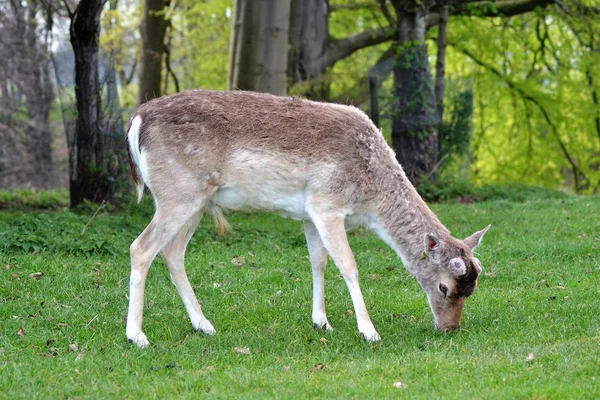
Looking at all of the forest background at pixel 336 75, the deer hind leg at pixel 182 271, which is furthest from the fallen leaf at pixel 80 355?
the forest background at pixel 336 75

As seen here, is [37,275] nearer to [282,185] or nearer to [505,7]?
[282,185]

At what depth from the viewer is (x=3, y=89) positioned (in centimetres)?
2167

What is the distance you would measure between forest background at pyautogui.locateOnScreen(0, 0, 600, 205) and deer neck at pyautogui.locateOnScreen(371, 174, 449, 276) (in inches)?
142

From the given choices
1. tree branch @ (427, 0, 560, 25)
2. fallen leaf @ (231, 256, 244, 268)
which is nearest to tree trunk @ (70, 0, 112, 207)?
fallen leaf @ (231, 256, 244, 268)

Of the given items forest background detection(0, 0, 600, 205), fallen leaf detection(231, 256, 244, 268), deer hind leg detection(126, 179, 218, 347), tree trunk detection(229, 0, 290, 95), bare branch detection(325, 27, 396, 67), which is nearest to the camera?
deer hind leg detection(126, 179, 218, 347)

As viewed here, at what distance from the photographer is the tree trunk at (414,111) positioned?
1712cm

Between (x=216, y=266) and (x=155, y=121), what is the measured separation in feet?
9.00

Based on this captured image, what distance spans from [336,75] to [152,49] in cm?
438

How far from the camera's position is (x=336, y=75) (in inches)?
769

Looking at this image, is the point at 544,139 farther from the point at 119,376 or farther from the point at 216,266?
the point at 119,376

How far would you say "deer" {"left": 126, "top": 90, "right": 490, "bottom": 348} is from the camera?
23.1ft

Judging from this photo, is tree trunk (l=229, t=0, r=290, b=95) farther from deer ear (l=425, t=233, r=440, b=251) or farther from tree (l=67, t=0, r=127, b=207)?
deer ear (l=425, t=233, r=440, b=251)

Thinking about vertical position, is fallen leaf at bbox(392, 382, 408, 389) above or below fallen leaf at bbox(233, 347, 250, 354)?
above

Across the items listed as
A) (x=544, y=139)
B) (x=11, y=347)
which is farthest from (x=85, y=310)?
(x=544, y=139)
